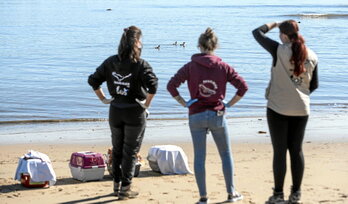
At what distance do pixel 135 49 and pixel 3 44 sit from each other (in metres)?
28.4

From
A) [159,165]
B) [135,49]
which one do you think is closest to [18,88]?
[159,165]

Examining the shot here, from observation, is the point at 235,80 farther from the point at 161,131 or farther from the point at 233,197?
the point at 161,131

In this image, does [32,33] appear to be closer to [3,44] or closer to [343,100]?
[3,44]

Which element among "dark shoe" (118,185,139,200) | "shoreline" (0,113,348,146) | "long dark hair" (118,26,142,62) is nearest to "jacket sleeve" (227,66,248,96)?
"long dark hair" (118,26,142,62)

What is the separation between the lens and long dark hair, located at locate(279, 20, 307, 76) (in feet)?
20.9

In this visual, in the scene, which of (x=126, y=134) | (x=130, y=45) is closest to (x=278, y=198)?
(x=126, y=134)

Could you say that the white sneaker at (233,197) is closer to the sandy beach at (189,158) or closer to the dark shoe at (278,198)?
the sandy beach at (189,158)

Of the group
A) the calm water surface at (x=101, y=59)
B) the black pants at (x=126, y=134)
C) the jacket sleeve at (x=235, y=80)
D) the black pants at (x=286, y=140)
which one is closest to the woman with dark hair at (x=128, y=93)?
the black pants at (x=126, y=134)

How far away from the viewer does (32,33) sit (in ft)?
136

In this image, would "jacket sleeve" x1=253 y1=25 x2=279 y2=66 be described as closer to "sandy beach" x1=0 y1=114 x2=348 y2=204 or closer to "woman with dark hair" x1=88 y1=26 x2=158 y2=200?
"woman with dark hair" x1=88 y1=26 x2=158 y2=200

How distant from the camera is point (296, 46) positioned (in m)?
6.40

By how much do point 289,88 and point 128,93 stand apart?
5.06ft

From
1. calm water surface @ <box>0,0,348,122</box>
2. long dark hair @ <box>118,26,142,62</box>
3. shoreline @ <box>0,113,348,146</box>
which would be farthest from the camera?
calm water surface @ <box>0,0,348,122</box>

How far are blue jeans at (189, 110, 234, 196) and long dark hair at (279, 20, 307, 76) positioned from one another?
2.68ft
